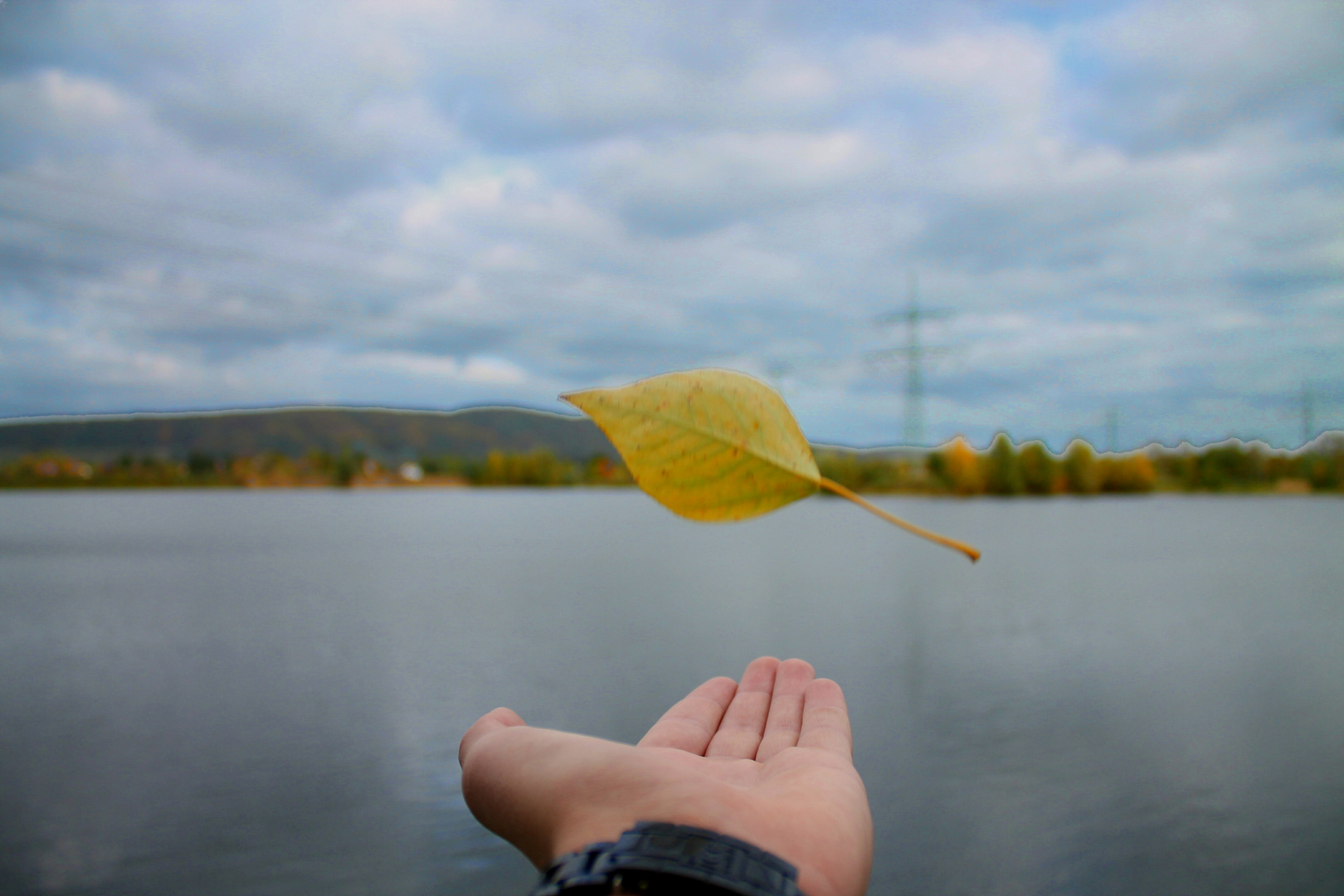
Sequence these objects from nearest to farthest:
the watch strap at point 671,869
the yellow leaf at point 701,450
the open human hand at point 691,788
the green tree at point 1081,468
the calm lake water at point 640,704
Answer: the yellow leaf at point 701,450 → the watch strap at point 671,869 → the open human hand at point 691,788 → the calm lake water at point 640,704 → the green tree at point 1081,468

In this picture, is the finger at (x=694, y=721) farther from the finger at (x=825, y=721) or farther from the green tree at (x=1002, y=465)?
the green tree at (x=1002, y=465)

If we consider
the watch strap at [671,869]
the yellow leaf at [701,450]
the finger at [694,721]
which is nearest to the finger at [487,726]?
the finger at [694,721]

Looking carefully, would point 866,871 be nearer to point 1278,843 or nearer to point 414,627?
point 1278,843

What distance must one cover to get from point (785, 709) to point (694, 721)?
204mm

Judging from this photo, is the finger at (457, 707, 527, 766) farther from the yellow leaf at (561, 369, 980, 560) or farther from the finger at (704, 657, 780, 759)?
the yellow leaf at (561, 369, 980, 560)

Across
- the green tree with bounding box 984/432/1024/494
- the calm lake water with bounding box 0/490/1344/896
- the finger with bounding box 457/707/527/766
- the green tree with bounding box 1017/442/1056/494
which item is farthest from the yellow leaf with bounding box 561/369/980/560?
the green tree with bounding box 1017/442/1056/494

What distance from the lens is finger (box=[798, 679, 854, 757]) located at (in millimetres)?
1504

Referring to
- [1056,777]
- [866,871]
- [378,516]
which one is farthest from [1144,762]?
[378,516]

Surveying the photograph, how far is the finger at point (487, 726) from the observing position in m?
1.47

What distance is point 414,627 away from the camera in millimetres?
19062

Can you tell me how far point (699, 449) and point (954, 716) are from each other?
1357cm

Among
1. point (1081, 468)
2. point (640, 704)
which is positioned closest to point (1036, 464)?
point (1081, 468)

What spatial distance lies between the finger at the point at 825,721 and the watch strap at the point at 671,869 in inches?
22.9

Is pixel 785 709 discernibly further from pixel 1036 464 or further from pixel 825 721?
pixel 1036 464
